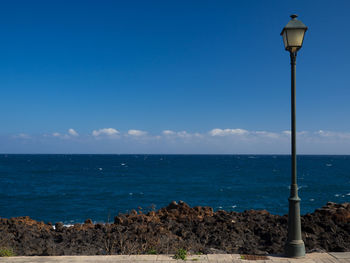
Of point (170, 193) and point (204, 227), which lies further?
point (170, 193)

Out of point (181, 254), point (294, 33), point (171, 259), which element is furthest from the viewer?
point (294, 33)

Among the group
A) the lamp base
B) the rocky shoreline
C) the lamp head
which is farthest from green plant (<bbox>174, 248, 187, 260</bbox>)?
the lamp head

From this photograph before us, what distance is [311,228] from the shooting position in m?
9.52

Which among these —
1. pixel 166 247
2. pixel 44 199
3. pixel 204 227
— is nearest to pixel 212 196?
pixel 44 199

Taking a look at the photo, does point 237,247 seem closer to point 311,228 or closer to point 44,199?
point 311,228

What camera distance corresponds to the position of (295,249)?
676cm

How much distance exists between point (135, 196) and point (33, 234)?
27.2 m

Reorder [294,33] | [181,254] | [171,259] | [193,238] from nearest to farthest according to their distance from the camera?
[171,259] < [181,254] < [294,33] < [193,238]

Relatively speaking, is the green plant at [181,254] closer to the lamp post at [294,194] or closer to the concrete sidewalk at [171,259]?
the concrete sidewalk at [171,259]

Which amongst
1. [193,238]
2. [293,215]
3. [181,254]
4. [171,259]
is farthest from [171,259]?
[293,215]

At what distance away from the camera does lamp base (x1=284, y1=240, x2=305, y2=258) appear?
6734 mm

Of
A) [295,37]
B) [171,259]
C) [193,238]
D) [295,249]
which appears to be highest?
[295,37]

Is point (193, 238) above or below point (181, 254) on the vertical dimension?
below

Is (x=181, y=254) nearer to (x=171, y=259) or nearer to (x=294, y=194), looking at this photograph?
(x=171, y=259)
